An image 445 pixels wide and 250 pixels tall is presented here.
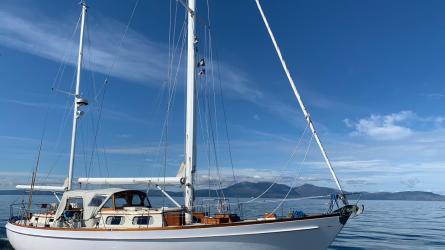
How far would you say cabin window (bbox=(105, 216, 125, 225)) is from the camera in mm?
19755

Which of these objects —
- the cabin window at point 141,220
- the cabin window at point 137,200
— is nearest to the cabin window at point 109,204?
the cabin window at point 137,200

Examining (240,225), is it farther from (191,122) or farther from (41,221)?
(41,221)

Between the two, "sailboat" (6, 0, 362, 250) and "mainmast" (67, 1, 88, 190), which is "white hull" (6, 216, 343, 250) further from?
"mainmast" (67, 1, 88, 190)

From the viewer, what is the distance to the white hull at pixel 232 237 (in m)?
16.8

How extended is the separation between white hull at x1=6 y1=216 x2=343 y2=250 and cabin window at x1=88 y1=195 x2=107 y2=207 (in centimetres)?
226

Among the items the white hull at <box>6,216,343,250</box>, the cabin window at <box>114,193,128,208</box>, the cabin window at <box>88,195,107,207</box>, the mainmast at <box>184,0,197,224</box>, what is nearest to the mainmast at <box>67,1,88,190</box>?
the cabin window at <box>88,195,107,207</box>

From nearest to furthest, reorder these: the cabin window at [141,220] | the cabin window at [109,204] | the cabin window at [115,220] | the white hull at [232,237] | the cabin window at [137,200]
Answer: the white hull at [232,237] → the cabin window at [141,220] → the cabin window at [115,220] → the cabin window at [109,204] → the cabin window at [137,200]

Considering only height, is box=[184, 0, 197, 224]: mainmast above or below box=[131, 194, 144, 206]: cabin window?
above

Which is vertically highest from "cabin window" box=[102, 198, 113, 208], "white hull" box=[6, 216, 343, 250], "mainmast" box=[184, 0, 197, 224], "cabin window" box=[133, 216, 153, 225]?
"mainmast" box=[184, 0, 197, 224]

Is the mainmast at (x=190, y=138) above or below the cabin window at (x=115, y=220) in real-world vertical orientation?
Answer: above

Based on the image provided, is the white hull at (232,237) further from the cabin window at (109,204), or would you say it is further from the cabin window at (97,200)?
the cabin window at (97,200)

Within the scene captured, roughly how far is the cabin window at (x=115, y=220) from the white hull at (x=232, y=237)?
3.62 ft

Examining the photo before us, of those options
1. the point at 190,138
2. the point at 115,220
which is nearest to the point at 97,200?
the point at 115,220

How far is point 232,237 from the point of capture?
661 inches
